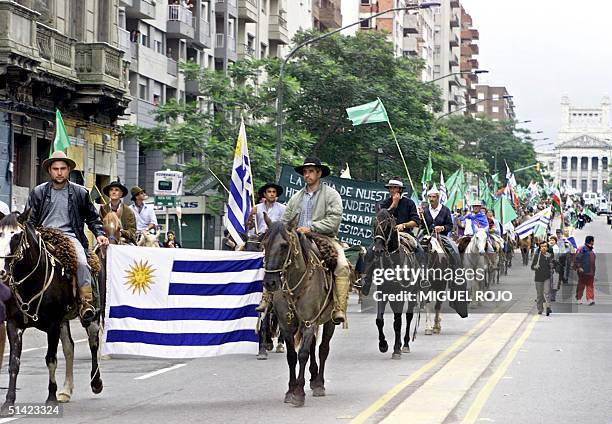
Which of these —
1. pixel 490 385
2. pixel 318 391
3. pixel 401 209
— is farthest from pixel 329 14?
pixel 318 391

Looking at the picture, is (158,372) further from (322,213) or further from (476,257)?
(476,257)

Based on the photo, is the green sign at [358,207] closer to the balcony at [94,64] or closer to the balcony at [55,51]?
the balcony at [55,51]

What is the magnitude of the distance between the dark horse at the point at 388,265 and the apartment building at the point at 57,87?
15558 millimetres

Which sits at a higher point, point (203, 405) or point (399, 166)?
point (399, 166)

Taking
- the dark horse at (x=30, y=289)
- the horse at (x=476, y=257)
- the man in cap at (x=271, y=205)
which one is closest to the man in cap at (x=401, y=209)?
the man in cap at (x=271, y=205)

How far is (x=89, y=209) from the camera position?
1280 centimetres

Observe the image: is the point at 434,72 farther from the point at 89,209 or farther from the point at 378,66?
the point at 89,209

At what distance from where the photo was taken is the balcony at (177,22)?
5842cm

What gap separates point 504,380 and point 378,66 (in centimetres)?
4359

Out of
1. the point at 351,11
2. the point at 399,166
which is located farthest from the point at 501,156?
the point at 399,166

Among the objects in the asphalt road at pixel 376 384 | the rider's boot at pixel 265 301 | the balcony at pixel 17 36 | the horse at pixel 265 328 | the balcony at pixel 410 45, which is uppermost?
the balcony at pixel 410 45

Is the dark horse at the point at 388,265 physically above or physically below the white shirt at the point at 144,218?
below

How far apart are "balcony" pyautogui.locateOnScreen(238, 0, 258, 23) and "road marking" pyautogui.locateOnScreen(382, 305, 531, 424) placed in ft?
158

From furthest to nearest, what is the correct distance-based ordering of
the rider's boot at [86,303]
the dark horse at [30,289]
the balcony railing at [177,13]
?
the balcony railing at [177,13] → the rider's boot at [86,303] → the dark horse at [30,289]
